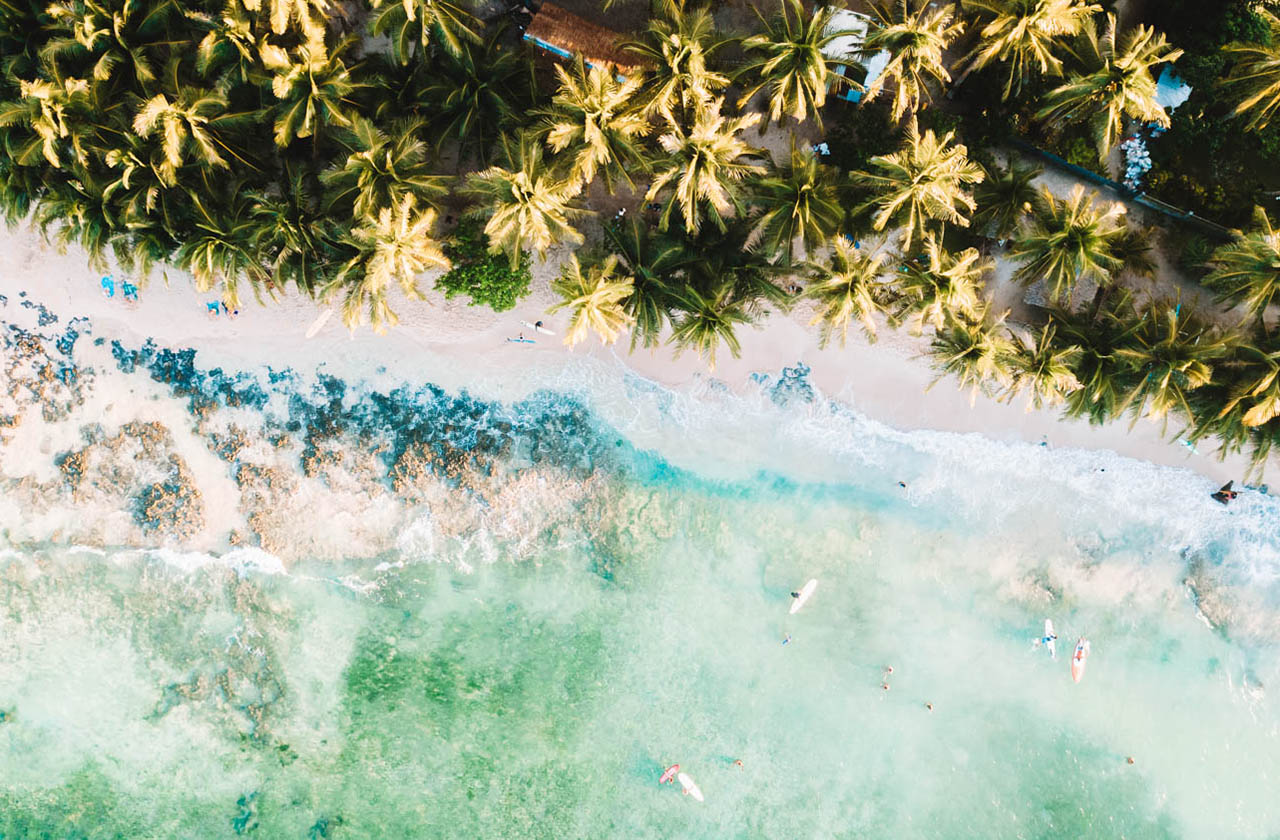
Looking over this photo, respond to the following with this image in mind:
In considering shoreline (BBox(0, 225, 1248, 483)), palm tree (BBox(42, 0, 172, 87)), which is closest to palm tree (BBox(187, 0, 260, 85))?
palm tree (BBox(42, 0, 172, 87))

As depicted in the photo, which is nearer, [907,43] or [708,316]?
[907,43]

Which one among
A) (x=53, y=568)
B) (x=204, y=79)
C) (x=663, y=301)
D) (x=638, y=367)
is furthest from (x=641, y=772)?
(x=204, y=79)

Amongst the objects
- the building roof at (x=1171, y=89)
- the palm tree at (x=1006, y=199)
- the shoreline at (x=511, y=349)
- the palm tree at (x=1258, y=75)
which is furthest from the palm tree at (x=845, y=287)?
the building roof at (x=1171, y=89)

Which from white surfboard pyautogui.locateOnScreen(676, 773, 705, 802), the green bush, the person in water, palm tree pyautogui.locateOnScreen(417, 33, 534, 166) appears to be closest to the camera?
palm tree pyautogui.locateOnScreen(417, 33, 534, 166)

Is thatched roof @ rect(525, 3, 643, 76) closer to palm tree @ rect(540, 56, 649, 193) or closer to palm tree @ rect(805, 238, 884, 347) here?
palm tree @ rect(540, 56, 649, 193)

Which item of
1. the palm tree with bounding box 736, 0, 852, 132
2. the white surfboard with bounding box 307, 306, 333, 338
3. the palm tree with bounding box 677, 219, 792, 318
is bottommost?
→ the white surfboard with bounding box 307, 306, 333, 338

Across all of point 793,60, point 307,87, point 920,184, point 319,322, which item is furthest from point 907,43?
point 319,322

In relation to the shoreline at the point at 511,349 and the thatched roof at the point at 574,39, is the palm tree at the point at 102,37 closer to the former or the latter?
the shoreline at the point at 511,349

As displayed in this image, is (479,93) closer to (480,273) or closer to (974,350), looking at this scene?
(480,273)
